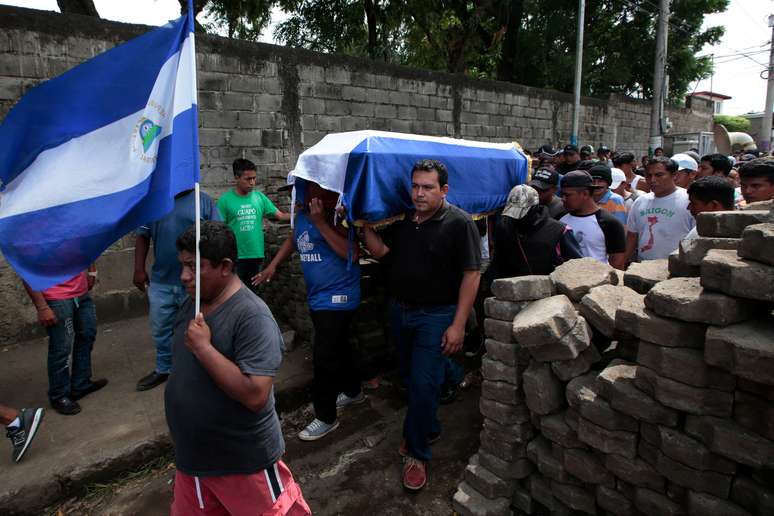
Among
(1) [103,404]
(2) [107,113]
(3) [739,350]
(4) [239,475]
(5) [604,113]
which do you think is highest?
(5) [604,113]

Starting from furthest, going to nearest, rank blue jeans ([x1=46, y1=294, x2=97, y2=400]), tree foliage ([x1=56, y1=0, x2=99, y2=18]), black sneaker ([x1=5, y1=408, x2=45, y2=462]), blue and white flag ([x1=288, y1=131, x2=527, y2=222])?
1. tree foliage ([x1=56, y1=0, x2=99, y2=18])
2. blue jeans ([x1=46, y1=294, x2=97, y2=400])
3. blue and white flag ([x1=288, y1=131, x2=527, y2=222])
4. black sneaker ([x1=5, y1=408, x2=45, y2=462])

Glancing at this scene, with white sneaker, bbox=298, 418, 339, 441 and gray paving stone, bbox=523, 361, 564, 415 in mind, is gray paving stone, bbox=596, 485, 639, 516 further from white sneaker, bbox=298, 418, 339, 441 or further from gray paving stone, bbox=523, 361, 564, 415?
white sneaker, bbox=298, 418, 339, 441

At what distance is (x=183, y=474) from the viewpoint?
190 centimetres

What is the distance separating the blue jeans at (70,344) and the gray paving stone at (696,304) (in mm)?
3651

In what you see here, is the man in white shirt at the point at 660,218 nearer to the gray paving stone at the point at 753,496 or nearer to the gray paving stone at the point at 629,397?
the gray paving stone at the point at 629,397

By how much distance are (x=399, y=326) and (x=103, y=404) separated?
Answer: 7.93 feet

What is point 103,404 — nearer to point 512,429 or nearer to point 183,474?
point 183,474

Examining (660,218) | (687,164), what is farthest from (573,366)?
(687,164)

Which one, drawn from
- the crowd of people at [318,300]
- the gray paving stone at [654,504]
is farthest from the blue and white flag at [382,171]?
the gray paving stone at [654,504]

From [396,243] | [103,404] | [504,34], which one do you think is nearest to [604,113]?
[504,34]

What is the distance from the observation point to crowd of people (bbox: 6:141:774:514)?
180 cm

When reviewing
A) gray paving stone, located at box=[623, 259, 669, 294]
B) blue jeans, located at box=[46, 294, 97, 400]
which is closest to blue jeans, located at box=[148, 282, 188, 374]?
blue jeans, located at box=[46, 294, 97, 400]

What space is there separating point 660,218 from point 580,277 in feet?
6.00

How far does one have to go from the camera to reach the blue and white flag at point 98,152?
1.90m
